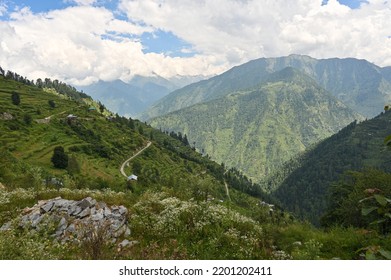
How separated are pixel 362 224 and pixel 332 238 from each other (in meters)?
29.7

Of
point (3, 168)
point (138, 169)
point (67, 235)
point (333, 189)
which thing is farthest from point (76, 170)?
point (67, 235)

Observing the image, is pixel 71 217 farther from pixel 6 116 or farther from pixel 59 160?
pixel 6 116

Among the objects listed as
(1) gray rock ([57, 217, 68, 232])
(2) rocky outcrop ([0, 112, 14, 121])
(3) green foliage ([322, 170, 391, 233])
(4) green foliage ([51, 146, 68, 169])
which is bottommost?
(3) green foliage ([322, 170, 391, 233])

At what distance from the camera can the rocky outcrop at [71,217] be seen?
14000 millimetres

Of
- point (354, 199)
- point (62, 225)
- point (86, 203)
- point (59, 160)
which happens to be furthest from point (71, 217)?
point (59, 160)

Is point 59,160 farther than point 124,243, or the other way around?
point 59,160

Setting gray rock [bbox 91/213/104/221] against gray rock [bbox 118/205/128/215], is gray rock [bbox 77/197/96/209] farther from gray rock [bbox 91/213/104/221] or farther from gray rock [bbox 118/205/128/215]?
gray rock [bbox 118/205/128/215]

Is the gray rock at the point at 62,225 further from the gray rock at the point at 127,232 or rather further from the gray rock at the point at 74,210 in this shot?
the gray rock at the point at 127,232

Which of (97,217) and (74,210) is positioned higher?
(74,210)

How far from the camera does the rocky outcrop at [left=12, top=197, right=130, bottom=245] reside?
14000mm

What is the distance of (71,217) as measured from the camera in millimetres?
15750

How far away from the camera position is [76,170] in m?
91.9

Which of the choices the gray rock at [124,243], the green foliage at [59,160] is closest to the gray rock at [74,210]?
the gray rock at [124,243]

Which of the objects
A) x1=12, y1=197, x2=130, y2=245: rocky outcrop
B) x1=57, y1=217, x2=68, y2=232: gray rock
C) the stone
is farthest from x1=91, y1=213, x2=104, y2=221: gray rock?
the stone
